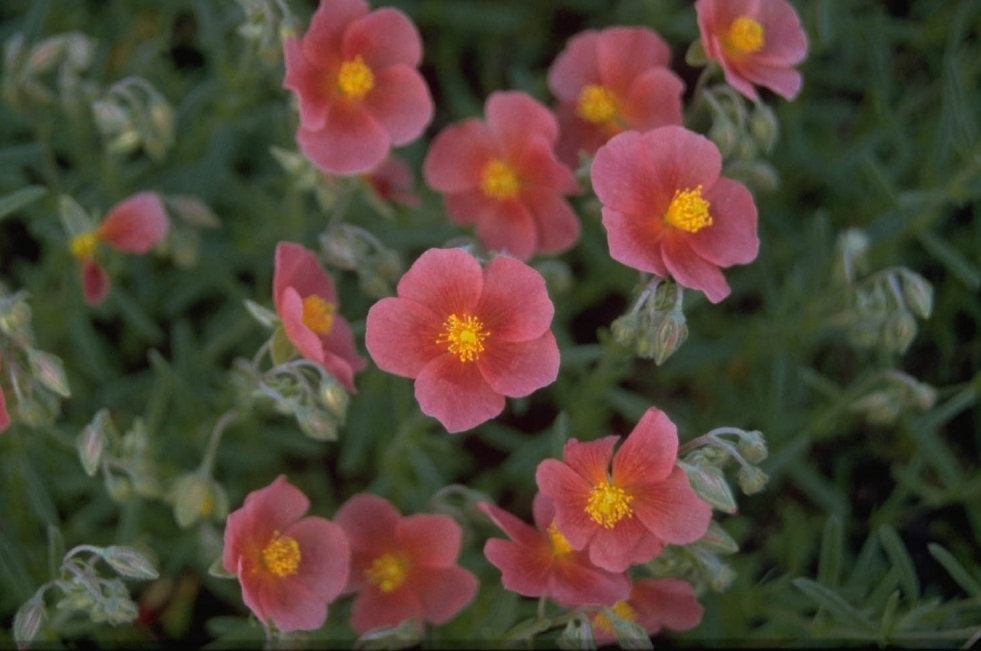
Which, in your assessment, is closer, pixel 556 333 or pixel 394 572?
pixel 394 572

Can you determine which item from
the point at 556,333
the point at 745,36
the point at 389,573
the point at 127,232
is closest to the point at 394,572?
the point at 389,573

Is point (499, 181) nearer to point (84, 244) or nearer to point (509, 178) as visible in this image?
point (509, 178)

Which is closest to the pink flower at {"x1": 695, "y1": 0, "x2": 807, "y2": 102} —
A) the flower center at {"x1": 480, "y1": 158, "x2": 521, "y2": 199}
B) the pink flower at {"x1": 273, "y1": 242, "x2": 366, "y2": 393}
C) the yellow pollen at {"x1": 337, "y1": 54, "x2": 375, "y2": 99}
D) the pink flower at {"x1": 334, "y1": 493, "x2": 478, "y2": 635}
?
the flower center at {"x1": 480, "y1": 158, "x2": 521, "y2": 199}

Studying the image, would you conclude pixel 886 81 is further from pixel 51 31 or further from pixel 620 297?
pixel 51 31

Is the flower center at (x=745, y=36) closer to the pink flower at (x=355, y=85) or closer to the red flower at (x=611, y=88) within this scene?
the red flower at (x=611, y=88)

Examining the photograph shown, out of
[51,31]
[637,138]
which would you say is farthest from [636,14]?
[51,31]

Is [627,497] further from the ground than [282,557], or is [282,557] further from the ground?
[627,497]
